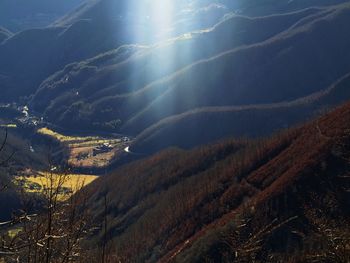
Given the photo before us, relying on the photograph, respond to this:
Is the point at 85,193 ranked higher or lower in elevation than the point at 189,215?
higher

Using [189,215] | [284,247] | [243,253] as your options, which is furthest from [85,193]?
[189,215]

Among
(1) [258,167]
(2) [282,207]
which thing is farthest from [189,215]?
(2) [282,207]

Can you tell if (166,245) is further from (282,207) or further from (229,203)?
(282,207)

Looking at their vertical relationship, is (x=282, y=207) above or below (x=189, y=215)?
above

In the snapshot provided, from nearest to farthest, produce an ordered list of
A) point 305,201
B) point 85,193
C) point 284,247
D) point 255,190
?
point 85,193 → point 284,247 → point 305,201 → point 255,190

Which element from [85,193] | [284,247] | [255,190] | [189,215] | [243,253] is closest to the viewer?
[243,253]

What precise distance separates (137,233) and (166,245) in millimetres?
23770

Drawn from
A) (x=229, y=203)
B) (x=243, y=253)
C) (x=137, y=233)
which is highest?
(x=243, y=253)

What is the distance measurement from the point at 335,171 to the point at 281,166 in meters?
37.5

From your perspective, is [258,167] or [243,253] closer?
[243,253]

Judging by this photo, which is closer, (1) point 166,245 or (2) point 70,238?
(2) point 70,238

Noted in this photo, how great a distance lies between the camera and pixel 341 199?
104m

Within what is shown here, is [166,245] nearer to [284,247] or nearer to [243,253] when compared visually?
[284,247]

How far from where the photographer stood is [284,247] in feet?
329
